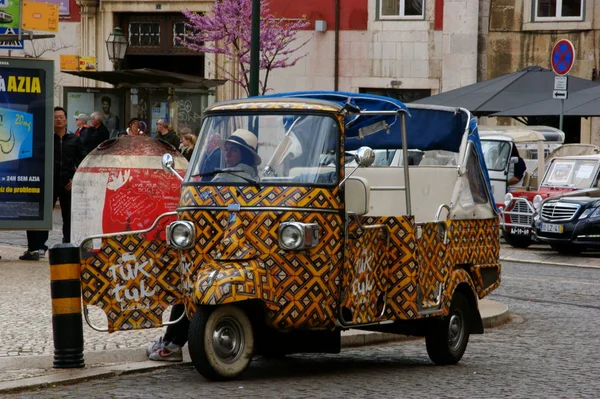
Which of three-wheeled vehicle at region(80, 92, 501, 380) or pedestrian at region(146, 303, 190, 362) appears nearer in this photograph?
three-wheeled vehicle at region(80, 92, 501, 380)

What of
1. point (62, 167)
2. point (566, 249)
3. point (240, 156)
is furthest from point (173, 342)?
point (566, 249)

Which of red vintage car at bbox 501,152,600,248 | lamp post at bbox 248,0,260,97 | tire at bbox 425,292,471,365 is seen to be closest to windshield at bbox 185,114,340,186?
tire at bbox 425,292,471,365

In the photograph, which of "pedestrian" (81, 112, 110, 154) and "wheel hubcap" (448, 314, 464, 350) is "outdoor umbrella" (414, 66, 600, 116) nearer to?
"pedestrian" (81, 112, 110, 154)

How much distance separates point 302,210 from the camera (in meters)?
9.36

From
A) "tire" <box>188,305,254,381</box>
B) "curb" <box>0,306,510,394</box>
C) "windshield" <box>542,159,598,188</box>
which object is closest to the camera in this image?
"curb" <box>0,306,510,394</box>

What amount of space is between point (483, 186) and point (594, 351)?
1697 millimetres

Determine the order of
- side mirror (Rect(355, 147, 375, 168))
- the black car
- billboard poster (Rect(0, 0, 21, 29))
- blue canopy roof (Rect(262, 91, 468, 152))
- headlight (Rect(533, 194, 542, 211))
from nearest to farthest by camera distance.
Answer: side mirror (Rect(355, 147, 375, 168)) → blue canopy roof (Rect(262, 91, 468, 152)) → billboard poster (Rect(0, 0, 21, 29)) → the black car → headlight (Rect(533, 194, 542, 211))

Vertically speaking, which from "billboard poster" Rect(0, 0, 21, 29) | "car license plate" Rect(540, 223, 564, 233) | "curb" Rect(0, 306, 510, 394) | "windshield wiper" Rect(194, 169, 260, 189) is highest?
"billboard poster" Rect(0, 0, 21, 29)

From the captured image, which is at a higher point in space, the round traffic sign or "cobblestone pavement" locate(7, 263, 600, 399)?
the round traffic sign

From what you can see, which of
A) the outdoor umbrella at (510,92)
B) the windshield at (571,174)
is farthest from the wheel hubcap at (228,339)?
the outdoor umbrella at (510,92)

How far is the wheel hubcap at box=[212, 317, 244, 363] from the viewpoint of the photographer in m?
9.18

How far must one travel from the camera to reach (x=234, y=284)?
29.6 feet

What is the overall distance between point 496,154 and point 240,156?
1805 centimetres

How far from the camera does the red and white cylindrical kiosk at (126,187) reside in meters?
13.4
